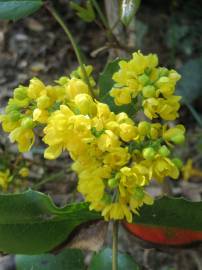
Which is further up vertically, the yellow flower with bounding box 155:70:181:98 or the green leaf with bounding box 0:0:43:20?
the green leaf with bounding box 0:0:43:20

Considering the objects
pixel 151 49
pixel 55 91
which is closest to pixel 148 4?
pixel 151 49

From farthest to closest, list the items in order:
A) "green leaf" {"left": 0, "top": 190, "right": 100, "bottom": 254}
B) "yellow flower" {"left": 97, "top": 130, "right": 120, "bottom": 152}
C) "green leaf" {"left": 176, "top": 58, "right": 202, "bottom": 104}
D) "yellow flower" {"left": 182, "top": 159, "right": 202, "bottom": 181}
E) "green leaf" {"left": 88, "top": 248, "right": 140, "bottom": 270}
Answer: "green leaf" {"left": 176, "top": 58, "right": 202, "bottom": 104} < "yellow flower" {"left": 182, "top": 159, "right": 202, "bottom": 181} < "green leaf" {"left": 88, "top": 248, "right": 140, "bottom": 270} < "green leaf" {"left": 0, "top": 190, "right": 100, "bottom": 254} < "yellow flower" {"left": 97, "top": 130, "right": 120, "bottom": 152}

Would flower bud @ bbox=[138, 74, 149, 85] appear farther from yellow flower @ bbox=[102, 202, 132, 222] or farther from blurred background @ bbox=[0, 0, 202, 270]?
blurred background @ bbox=[0, 0, 202, 270]

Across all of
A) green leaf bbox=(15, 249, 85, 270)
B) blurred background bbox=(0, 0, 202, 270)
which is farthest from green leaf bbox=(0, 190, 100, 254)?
blurred background bbox=(0, 0, 202, 270)

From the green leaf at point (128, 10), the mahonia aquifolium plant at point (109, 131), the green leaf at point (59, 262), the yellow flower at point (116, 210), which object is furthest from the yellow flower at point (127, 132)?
the green leaf at point (59, 262)

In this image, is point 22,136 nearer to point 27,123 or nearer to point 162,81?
point 27,123

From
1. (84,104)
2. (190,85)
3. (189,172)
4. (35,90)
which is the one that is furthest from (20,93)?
(190,85)
